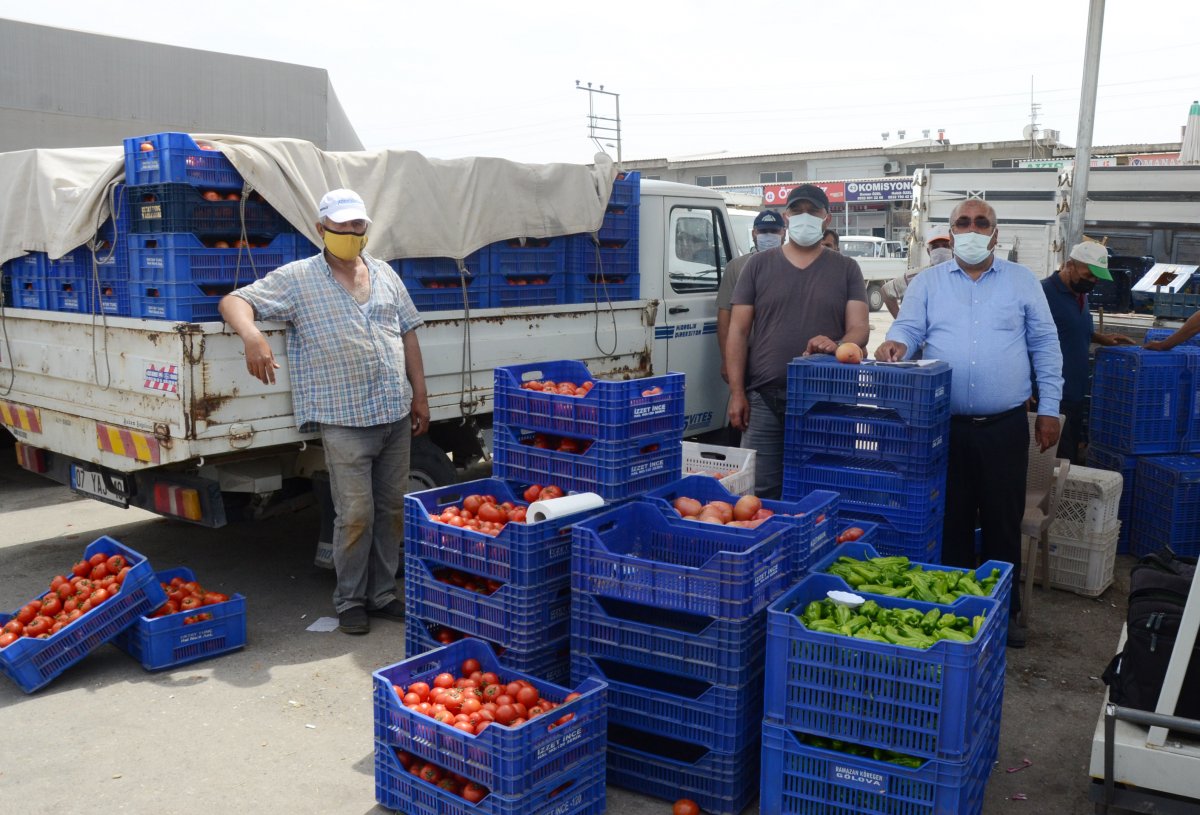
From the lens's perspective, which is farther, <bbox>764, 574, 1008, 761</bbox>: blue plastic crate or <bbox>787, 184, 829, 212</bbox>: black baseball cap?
<bbox>787, 184, 829, 212</bbox>: black baseball cap

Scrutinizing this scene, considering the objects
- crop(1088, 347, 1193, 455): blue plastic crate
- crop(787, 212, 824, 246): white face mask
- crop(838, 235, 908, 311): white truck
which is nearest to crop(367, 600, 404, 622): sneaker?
crop(787, 212, 824, 246): white face mask

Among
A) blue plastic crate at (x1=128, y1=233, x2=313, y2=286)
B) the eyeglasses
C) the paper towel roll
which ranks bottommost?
the paper towel roll

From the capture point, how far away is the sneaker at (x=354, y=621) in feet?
18.4

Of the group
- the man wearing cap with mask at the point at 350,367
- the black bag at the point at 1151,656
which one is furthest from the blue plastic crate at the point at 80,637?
the black bag at the point at 1151,656

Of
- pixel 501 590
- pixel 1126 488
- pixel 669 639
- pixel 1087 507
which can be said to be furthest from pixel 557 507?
pixel 1126 488

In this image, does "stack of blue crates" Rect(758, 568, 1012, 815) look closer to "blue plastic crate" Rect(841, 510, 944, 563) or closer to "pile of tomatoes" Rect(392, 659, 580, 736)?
"pile of tomatoes" Rect(392, 659, 580, 736)

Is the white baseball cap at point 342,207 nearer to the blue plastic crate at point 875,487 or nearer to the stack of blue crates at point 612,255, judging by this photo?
the stack of blue crates at point 612,255

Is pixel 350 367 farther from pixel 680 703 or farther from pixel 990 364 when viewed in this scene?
pixel 990 364

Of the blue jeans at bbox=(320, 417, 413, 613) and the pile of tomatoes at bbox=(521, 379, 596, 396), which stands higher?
the pile of tomatoes at bbox=(521, 379, 596, 396)

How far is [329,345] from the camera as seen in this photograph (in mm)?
5355

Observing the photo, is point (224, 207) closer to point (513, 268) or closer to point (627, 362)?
point (513, 268)

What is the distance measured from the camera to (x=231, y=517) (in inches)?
230

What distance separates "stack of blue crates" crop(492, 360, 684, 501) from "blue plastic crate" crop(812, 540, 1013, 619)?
36.7 inches

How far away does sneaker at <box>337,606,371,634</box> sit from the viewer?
5609mm
